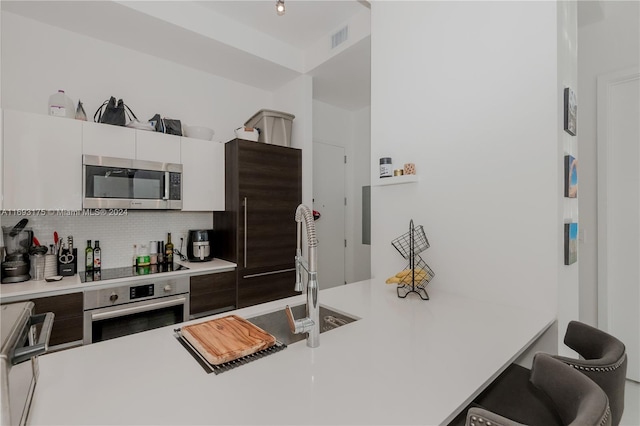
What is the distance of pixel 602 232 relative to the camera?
8.05 ft

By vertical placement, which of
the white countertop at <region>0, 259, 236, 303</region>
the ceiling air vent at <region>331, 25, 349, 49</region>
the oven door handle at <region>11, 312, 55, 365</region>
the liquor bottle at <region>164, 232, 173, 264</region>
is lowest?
the white countertop at <region>0, 259, 236, 303</region>

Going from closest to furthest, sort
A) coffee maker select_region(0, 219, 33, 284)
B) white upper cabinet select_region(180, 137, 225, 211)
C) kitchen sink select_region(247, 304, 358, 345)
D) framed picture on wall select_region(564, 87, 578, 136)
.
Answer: kitchen sink select_region(247, 304, 358, 345)
framed picture on wall select_region(564, 87, 578, 136)
coffee maker select_region(0, 219, 33, 284)
white upper cabinet select_region(180, 137, 225, 211)

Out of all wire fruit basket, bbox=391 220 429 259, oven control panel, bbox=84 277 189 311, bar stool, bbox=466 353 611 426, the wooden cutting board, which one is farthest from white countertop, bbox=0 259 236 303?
bar stool, bbox=466 353 611 426

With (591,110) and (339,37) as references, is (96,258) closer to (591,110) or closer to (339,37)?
(339,37)

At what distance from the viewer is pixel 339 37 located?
2.93m

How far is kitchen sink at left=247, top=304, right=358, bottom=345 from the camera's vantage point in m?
1.44

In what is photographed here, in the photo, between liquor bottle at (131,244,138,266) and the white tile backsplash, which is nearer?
the white tile backsplash

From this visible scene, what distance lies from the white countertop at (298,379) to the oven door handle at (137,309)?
1245 mm

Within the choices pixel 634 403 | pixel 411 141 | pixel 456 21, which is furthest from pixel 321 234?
pixel 634 403

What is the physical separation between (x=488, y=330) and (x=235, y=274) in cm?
208

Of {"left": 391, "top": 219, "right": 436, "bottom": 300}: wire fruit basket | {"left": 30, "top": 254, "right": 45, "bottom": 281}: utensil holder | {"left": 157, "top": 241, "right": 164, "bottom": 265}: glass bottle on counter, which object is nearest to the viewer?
{"left": 391, "top": 219, "right": 436, "bottom": 300}: wire fruit basket

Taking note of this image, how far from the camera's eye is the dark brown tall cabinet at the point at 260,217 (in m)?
2.77

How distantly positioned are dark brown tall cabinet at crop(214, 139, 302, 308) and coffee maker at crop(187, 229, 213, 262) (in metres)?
0.14

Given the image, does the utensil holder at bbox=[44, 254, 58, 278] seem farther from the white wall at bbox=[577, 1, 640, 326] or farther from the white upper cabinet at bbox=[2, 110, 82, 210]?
the white wall at bbox=[577, 1, 640, 326]
